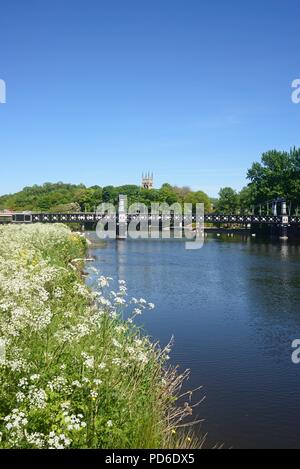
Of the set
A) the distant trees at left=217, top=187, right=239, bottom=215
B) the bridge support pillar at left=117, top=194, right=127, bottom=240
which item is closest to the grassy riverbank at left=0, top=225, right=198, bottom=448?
the bridge support pillar at left=117, top=194, right=127, bottom=240

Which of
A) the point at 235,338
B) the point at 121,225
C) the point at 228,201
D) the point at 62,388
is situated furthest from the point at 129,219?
the point at 62,388

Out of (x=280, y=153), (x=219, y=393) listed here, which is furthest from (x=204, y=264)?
(x=280, y=153)

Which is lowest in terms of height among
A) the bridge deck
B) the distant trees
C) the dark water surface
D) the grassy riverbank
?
the dark water surface

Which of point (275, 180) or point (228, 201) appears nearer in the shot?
point (275, 180)

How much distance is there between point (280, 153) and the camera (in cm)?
11094

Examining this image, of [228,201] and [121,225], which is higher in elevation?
[228,201]

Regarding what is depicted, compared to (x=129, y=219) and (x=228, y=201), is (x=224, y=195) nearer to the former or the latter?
(x=228, y=201)

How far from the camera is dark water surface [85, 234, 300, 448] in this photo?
41.0 ft

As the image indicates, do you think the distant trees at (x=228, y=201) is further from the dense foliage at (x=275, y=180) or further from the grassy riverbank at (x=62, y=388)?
the grassy riverbank at (x=62, y=388)

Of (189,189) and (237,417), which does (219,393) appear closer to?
(237,417)

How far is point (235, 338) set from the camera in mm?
20125

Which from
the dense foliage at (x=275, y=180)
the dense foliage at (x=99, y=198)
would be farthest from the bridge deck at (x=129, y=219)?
the dense foliage at (x=99, y=198)

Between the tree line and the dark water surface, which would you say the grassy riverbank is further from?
the tree line

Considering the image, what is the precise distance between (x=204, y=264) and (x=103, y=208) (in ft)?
367
